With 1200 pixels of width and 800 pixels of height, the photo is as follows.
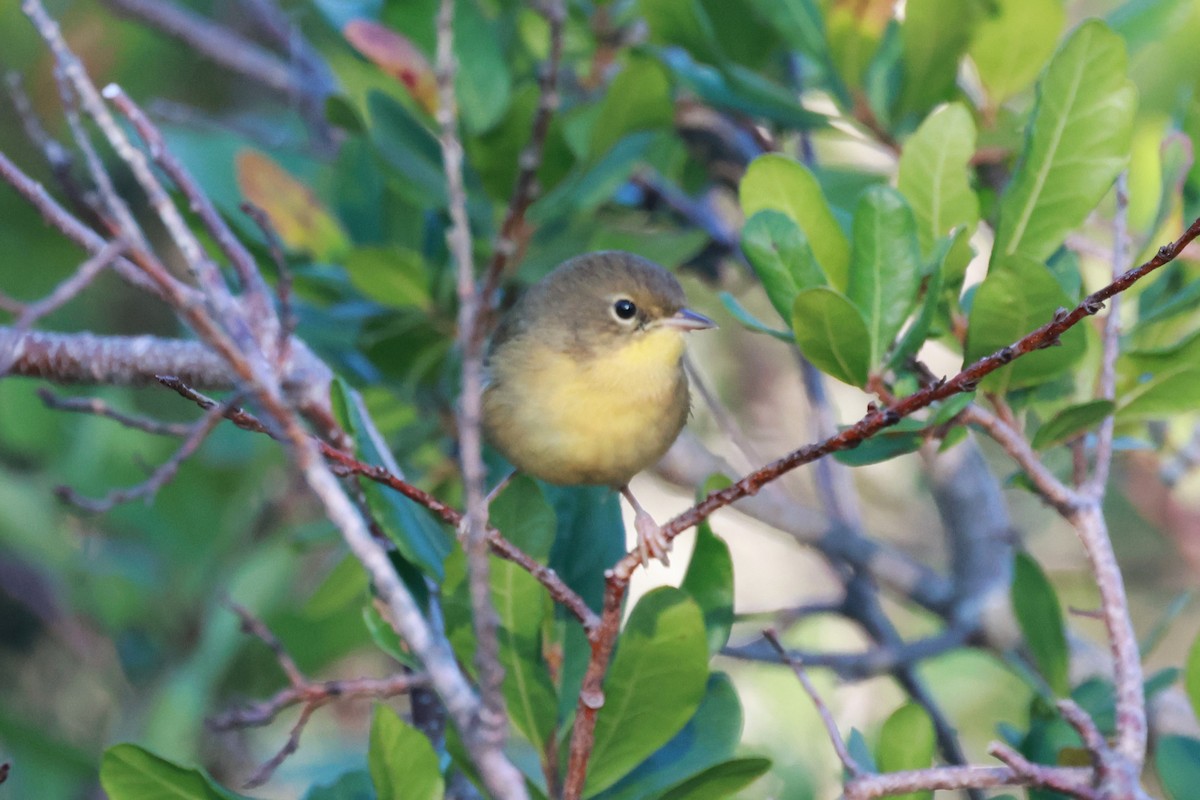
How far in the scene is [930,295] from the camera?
88.8 inches

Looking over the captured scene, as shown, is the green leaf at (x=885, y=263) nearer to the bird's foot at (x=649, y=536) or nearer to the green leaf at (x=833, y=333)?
the green leaf at (x=833, y=333)

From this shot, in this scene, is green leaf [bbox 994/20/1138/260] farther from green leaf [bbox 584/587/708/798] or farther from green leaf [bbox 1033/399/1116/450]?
green leaf [bbox 584/587/708/798]

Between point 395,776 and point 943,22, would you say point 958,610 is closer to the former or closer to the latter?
point 943,22

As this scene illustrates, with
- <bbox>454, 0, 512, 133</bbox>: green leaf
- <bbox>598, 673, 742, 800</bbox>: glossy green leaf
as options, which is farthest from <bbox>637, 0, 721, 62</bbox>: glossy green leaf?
<bbox>598, 673, 742, 800</bbox>: glossy green leaf

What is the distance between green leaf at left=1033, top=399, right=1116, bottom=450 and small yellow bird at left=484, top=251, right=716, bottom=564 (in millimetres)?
958

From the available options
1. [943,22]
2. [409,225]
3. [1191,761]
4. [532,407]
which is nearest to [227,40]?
[409,225]

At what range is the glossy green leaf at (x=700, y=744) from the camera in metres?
2.42

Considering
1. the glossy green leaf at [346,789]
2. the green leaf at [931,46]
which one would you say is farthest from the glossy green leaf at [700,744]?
the green leaf at [931,46]

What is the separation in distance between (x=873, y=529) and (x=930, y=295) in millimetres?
3901

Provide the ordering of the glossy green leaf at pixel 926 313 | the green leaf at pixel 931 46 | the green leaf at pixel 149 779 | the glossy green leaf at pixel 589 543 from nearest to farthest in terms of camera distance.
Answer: the green leaf at pixel 149 779 < the glossy green leaf at pixel 926 313 < the glossy green leaf at pixel 589 543 < the green leaf at pixel 931 46

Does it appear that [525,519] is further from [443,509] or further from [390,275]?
[390,275]

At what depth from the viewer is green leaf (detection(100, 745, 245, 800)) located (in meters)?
2.14

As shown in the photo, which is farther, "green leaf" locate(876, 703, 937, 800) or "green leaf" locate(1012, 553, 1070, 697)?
"green leaf" locate(1012, 553, 1070, 697)

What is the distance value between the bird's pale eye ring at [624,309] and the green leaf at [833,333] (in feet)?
5.04
